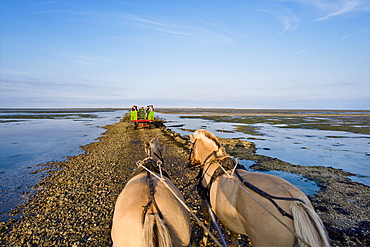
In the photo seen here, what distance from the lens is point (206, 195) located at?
13.3 feet

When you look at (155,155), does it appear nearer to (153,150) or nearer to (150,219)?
(153,150)

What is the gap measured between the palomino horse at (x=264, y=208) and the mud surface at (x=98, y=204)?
1745mm

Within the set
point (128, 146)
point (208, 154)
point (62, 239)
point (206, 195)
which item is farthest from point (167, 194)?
point (128, 146)

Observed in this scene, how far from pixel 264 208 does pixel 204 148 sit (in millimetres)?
2267

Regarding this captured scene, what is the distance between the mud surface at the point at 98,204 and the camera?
184 inches

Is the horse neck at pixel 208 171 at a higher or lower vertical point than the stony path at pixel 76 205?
higher

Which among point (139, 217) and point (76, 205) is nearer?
point (139, 217)

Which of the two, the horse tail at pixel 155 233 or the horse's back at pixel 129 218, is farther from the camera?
the horse's back at pixel 129 218

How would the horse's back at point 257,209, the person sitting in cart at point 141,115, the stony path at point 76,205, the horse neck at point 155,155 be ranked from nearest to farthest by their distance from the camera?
the horse's back at point 257,209
the horse neck at point 155,155
the stony path at point 76,205
the person sitting in cart at point 141,115

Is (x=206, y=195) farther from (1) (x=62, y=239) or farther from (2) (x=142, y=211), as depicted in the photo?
(1) (x=62, y=239)

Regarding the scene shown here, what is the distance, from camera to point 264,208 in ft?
8.37

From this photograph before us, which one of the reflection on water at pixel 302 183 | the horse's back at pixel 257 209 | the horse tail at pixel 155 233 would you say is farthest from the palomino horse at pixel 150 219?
the reflection on water at pixel 302 183

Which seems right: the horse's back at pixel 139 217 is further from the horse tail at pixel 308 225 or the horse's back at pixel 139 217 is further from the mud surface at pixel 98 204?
the mud surface at pixel 98 204

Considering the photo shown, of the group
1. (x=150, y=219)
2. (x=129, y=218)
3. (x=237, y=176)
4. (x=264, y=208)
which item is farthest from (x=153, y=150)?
(x=264, y=208)
